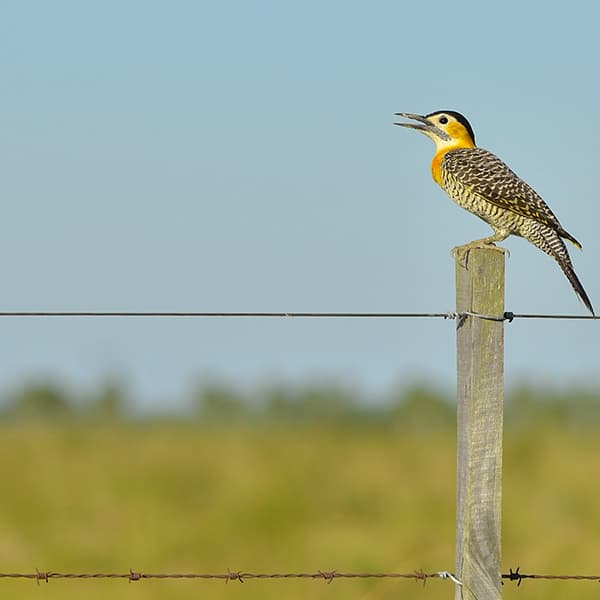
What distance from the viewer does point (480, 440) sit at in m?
4.85

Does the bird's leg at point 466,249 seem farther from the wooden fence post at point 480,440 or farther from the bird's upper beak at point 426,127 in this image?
the bird's upper beak at point 426,127

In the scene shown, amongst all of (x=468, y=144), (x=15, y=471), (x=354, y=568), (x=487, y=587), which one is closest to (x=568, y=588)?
(x=354, y=568)

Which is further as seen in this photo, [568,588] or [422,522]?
[422,522]

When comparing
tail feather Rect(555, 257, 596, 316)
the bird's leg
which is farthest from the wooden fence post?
tail feather Rect(555, 257, 596, 316)

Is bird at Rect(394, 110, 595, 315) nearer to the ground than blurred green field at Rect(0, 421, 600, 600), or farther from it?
farther from it

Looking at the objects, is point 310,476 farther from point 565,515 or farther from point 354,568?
point 354,568

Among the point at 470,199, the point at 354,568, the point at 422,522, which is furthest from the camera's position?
the point at 422,522

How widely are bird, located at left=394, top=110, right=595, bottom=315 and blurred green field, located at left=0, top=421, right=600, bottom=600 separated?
2225mm

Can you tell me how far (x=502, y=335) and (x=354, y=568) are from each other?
708 centimetres

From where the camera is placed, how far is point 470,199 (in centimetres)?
782

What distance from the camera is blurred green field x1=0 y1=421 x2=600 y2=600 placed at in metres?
10.9

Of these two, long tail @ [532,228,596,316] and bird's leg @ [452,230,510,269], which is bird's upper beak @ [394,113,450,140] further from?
bird's leg @ [452,230,510,269]

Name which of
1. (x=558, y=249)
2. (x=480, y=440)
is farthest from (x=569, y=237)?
(x=480, y=440)

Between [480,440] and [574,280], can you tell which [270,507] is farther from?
[480,440]
